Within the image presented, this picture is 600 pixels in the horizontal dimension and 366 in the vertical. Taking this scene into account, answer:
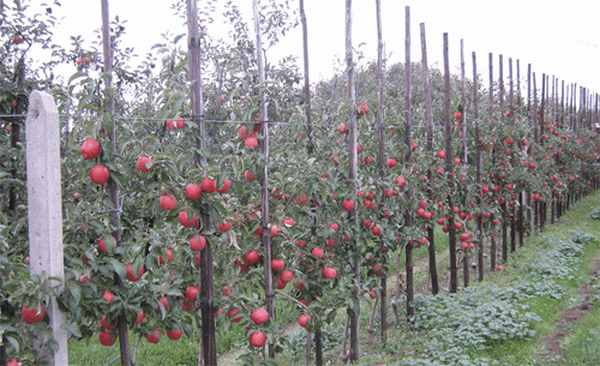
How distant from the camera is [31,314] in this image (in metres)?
1.95

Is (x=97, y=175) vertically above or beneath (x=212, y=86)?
beneath

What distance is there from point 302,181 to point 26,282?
1.89 metres

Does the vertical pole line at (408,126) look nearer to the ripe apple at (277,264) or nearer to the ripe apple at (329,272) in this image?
the ripe apple at (329,272)

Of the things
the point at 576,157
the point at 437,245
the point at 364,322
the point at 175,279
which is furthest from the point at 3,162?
the point at 576,157

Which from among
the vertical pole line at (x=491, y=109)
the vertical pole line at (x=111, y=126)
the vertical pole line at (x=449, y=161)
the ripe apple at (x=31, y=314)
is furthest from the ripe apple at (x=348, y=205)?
the vertical pole line at (x=491, y=109)

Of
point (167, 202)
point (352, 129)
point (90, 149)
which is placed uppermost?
point (352, 129)

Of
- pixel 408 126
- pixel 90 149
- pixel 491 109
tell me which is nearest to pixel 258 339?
pixel 90 149

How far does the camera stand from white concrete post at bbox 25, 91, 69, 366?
1996mm

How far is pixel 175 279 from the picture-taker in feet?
Answer: 9.11

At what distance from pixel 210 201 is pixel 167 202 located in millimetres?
274

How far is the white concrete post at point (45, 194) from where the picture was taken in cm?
200

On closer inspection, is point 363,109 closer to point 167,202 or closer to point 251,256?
point 251,256

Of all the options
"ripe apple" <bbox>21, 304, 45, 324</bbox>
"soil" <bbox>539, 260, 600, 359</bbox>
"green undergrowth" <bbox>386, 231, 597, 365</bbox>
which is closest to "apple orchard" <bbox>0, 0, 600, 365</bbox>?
"ripe apple" <bbox>21, 304, 45, 324</bbox>

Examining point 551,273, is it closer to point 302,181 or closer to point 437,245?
point 437,245
